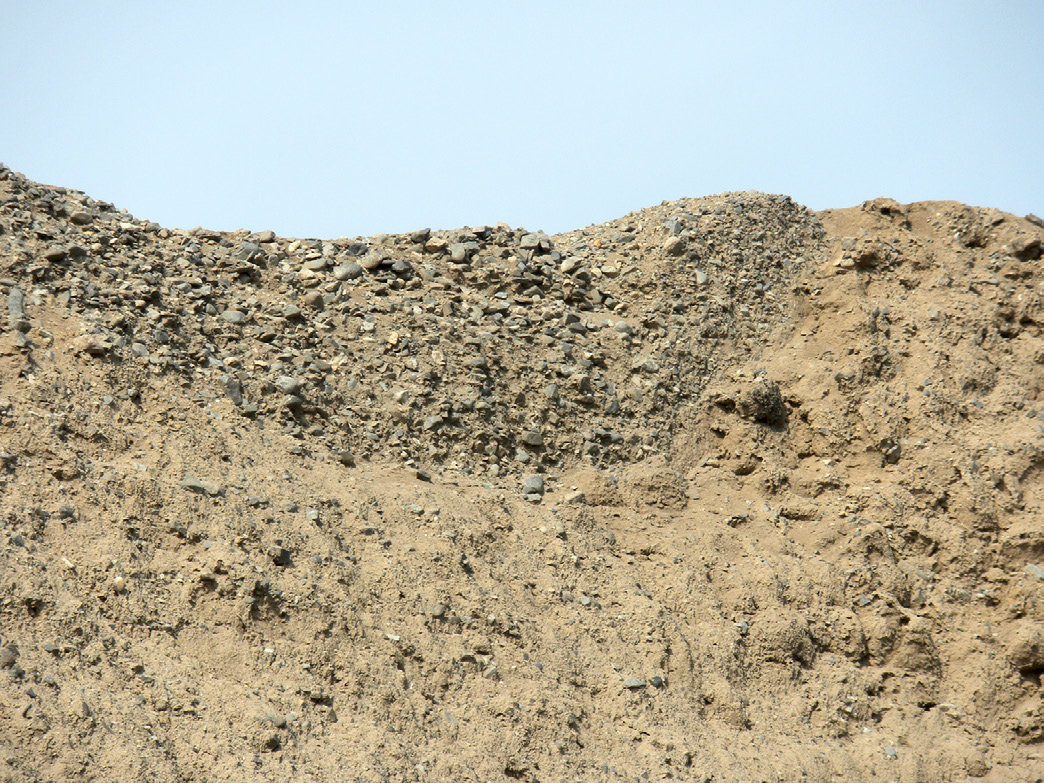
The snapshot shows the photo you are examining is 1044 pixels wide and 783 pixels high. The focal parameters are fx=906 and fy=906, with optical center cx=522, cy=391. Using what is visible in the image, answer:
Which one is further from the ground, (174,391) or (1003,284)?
(1003,284)

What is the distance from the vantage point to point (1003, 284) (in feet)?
33.9

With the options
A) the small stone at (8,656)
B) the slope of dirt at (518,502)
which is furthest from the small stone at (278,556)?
the small stone at (8,656)

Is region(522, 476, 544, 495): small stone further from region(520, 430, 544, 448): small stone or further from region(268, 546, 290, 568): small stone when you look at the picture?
region(268, 546, 290, 568): small stone

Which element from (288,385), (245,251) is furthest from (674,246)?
(288,385)

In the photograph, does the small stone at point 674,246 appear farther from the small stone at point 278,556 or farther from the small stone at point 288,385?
the small stone at point 278,556

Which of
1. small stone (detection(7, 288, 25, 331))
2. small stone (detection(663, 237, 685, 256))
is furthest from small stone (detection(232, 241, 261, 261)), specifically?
small stone (detection(663, 237, 685, 256))

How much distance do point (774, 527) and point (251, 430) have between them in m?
4.64

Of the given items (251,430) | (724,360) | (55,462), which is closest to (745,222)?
(724,360)

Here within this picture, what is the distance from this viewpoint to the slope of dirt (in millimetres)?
5613

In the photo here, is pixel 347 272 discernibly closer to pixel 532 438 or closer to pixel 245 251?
pixel 245 251

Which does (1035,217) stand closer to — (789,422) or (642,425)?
(789,422)

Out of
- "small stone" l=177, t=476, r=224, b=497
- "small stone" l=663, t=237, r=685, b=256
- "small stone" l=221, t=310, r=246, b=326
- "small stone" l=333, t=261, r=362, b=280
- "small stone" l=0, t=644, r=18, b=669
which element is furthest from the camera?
"small stone" l=663, t=237, r=685, b=256

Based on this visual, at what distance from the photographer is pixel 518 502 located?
7.65 meters

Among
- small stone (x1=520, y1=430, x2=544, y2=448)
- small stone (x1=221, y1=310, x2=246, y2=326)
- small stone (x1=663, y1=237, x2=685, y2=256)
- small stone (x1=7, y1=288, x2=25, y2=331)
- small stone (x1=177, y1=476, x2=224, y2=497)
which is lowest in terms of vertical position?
small stone (x1=177, y1=476, x2=224, y2=497)
